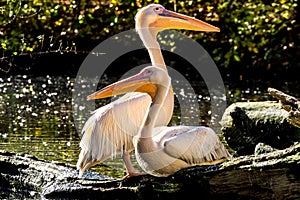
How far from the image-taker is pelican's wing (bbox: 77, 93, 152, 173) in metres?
6.09

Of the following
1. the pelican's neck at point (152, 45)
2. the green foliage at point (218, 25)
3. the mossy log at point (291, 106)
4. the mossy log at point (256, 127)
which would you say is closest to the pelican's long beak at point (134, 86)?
the mossy log at point (291, 106)

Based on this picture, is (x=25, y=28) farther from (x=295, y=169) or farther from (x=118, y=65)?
(x=295, y=169)

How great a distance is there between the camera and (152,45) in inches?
281

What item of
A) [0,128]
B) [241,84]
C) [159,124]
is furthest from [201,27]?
[241,84]

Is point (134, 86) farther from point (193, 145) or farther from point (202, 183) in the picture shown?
point (202, 183)

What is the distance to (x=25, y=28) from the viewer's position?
17203mm

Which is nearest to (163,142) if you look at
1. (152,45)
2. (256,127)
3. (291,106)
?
(291,106)

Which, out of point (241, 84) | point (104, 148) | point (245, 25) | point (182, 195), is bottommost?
point (182, 195)

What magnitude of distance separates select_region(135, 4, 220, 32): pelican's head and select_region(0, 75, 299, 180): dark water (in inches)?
57.2

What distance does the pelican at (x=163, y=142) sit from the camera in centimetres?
560

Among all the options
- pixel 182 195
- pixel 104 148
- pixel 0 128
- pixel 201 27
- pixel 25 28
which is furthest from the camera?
pixel 25 28

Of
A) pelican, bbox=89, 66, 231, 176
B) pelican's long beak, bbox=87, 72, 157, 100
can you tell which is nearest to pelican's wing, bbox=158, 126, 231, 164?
pelican, bbox=89, 66, 231, 176

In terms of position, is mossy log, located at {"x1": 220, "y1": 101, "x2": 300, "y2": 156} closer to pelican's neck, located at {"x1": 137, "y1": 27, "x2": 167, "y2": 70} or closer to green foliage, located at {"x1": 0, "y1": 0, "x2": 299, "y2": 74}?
pelican's neck, located at {"x1": 137, "y1": 27, "x2": 167, "y2": 70}

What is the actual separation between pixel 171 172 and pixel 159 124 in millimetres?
872
